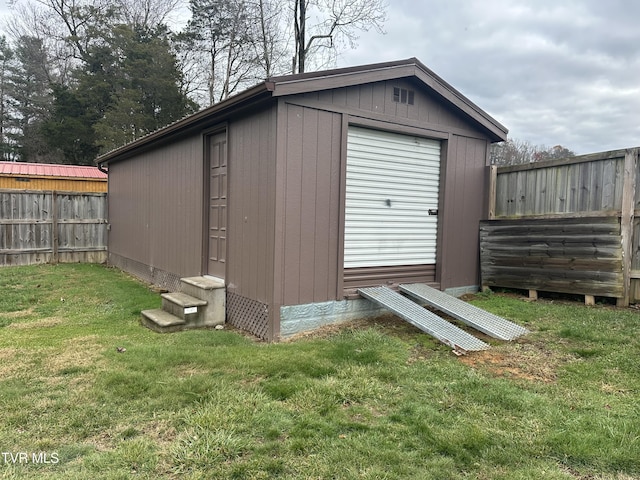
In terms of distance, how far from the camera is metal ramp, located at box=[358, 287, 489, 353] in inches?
154

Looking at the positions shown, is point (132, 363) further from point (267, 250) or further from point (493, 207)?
point (493, 207)

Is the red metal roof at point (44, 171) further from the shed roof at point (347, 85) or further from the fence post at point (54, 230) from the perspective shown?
the shed roof at point (347, 85)

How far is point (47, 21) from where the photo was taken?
21.4 m

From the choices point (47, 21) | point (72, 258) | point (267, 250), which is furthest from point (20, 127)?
point (267, 250)

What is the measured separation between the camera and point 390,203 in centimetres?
551

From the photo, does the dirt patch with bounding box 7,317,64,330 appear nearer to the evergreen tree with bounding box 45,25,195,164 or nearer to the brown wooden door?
the brown wooden door

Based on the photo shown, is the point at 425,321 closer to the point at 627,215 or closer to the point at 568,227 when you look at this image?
the point at 568,227

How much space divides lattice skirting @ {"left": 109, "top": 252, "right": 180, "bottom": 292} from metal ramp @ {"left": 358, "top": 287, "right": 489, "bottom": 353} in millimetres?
3686

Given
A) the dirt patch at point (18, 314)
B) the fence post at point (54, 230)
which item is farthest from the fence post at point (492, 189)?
the fence post at point (54, 230)

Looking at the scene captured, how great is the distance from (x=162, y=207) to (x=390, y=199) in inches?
176

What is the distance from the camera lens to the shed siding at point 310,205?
4430 millimetres

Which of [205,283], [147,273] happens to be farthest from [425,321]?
[147,273]

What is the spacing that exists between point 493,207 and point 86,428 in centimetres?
614

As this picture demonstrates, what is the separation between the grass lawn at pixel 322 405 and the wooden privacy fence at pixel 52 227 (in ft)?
23.7
